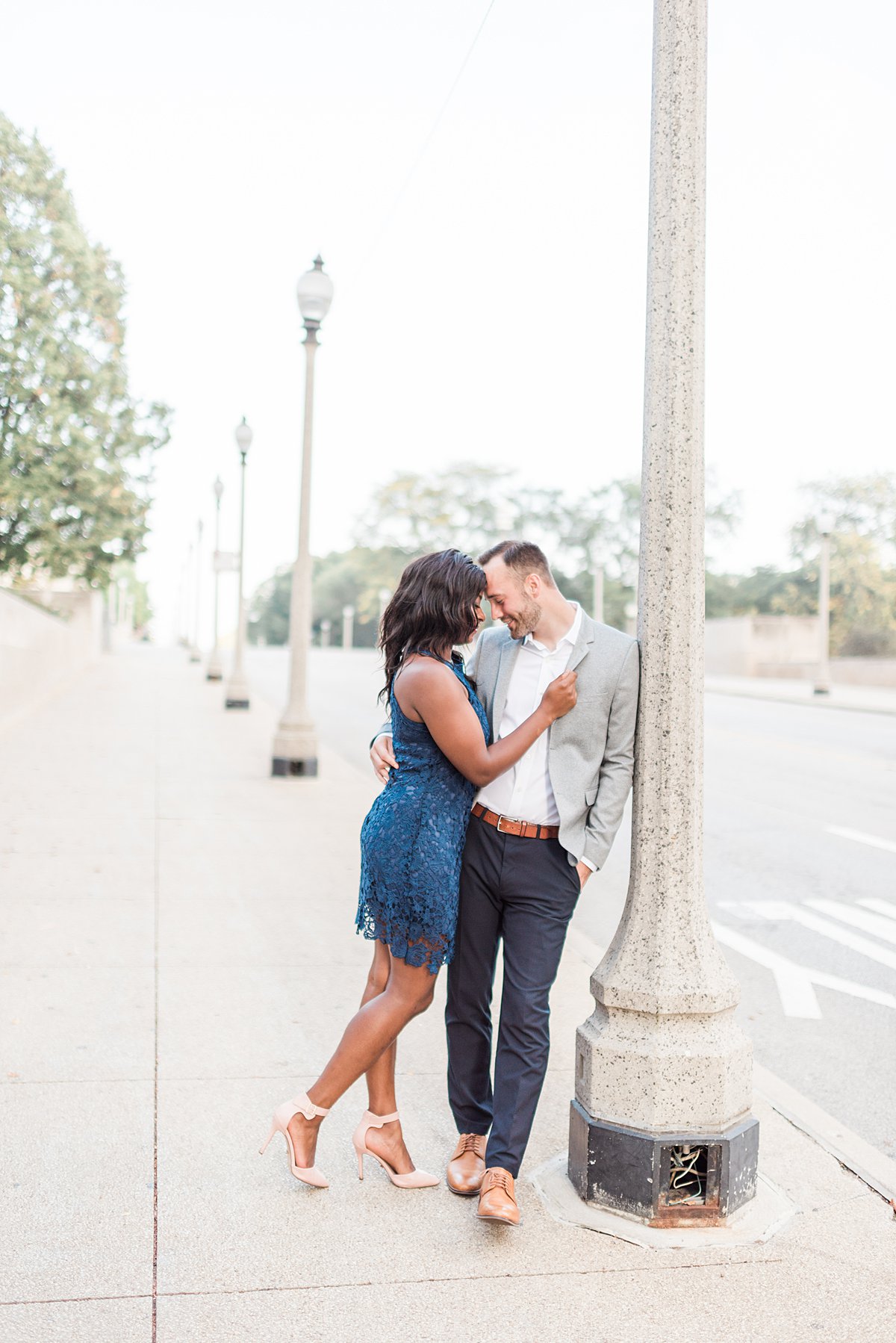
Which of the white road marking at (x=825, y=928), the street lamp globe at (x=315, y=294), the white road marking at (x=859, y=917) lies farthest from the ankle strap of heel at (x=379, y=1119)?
the street lamp globe at (x=315, y=294)

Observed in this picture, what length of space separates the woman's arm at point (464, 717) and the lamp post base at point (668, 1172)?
3.50ft

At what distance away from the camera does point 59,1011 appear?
5.17 m

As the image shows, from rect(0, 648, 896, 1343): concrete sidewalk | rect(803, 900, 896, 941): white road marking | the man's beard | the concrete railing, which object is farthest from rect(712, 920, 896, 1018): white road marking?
the concrete railing

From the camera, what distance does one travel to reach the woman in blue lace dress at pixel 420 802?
3449mm

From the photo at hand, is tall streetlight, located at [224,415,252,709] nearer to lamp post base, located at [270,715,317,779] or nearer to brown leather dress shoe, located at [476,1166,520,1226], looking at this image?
lamp post base, located at [270,715,317,779]

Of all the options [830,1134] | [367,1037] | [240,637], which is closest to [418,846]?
[367,1037]

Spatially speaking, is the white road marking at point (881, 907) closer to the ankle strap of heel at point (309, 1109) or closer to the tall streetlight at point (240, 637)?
the ankle strap of heel at point (309, 1109)

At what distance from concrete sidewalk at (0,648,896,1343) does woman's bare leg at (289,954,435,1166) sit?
17cm

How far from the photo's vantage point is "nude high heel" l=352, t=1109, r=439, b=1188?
3.67 m

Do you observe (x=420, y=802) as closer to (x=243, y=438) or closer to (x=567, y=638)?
(x=567, y=638)

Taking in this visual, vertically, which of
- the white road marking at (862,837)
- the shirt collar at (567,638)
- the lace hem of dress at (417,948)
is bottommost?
the white road marking at (862,837)

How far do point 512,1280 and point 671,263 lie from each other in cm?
281

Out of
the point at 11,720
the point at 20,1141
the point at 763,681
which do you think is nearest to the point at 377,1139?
the point at 20,1141

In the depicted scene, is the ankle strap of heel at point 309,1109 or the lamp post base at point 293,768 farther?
the lamp post base at point 293,768
